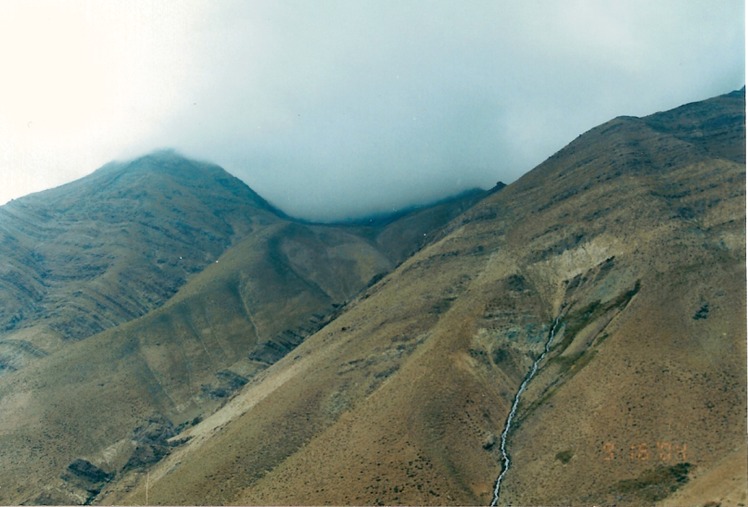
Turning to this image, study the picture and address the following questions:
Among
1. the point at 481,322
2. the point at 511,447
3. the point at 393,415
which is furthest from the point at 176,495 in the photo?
the point at 481,322

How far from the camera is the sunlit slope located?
121375mm

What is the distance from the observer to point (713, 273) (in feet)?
497

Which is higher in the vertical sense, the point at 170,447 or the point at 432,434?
the point at 170,447

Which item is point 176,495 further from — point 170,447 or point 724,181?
point 724,181

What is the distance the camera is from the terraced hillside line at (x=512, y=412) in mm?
128875

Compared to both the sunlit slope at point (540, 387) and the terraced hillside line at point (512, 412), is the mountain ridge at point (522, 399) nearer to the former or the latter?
the sunlit slope at point (540, 387)

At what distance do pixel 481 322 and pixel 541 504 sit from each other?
58.3m
